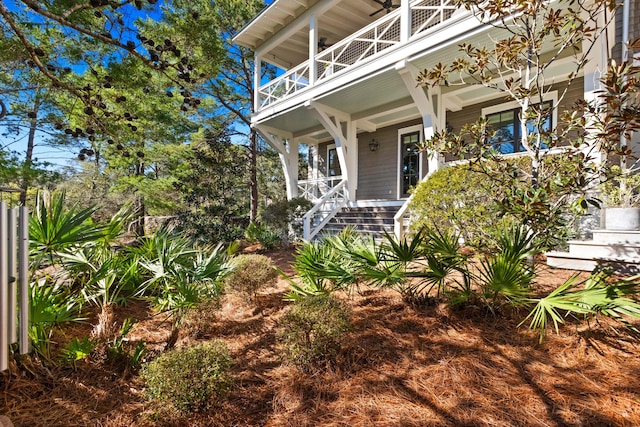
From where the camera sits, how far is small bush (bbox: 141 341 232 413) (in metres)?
1.95

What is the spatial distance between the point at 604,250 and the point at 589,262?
234 millimetres

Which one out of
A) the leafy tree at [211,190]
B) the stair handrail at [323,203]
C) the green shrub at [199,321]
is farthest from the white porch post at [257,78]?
the green shrub at [199,321]

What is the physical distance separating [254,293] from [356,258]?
67.6 inches

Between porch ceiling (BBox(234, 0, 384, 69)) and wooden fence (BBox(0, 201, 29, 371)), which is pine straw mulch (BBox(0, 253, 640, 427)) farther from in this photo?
porch ceiling (BBox(234, 0, 384, 69))

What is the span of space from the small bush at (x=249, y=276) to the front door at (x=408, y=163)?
21.6 feet

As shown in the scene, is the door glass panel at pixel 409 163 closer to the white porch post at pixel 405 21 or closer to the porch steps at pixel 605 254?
the white porch post at pixel 405 21

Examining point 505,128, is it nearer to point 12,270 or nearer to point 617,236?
point 617,236

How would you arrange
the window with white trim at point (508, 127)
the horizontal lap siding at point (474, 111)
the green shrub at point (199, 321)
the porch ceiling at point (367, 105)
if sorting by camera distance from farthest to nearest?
1. the window with white trim at point (508, 127)
2. the porch ceiling at point (367, 105)
3. the horizontal lap siding at point (474, 111)
4. the green shrub at point (199, 321)

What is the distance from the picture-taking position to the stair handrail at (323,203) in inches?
336

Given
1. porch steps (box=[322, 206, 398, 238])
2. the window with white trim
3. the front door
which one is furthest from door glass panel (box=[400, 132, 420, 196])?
the window with white trim

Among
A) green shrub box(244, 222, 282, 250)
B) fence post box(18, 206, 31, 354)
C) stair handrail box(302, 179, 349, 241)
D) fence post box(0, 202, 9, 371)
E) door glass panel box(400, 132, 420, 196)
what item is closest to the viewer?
fence post box(0, 202, 9, 371)

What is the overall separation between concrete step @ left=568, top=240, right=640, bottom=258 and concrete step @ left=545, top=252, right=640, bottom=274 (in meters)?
0.05

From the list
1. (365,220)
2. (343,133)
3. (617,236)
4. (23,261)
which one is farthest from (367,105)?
(23,261)

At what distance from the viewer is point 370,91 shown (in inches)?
303
